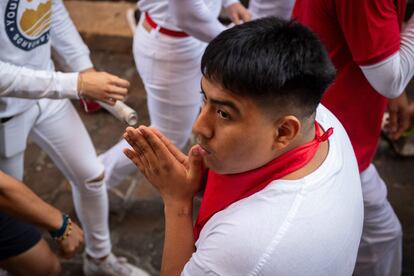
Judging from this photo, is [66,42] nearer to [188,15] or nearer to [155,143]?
[188,15]

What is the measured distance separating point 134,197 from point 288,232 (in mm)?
2124

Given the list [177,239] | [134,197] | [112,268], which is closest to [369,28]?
[177,239]

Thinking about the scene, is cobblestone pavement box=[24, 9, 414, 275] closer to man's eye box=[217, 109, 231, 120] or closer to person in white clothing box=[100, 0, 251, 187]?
person in white clothing box=[100, 0, 251, 187]

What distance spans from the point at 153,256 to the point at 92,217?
1.69ft

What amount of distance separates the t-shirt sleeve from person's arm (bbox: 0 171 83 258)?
3.89 ft

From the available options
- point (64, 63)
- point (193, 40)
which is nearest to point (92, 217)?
point (64, 63)

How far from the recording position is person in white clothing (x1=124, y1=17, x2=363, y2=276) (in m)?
1.11

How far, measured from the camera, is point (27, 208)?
1.71m

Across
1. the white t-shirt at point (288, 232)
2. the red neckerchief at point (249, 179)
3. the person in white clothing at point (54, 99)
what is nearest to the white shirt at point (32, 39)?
the person in white clothing at point (54, 99)

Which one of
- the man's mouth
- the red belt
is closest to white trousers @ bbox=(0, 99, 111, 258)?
the red belt

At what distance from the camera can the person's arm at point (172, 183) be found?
1358 millimetres

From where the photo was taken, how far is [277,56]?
1132 mm

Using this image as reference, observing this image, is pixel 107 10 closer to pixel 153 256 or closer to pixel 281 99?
pixel 153 256

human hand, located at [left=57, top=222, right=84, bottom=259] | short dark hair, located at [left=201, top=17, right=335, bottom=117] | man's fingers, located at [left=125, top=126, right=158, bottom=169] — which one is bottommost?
human hand, located at [left=57, top=222, right=84, bottom=259]
